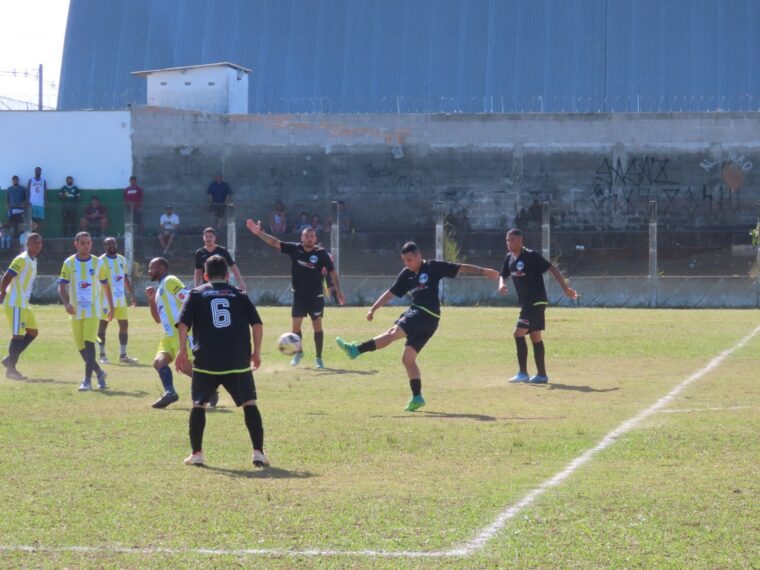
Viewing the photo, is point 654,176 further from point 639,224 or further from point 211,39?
point 211,39

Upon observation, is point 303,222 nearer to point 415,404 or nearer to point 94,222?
point 94,222

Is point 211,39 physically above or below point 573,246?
above

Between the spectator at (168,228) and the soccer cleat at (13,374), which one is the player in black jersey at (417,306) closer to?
the soccer cleat at (13,374)

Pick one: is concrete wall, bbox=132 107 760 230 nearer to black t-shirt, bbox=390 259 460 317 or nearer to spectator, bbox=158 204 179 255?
spectator, bbox=158 204 179 255

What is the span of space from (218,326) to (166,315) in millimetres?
3850

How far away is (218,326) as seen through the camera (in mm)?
9766

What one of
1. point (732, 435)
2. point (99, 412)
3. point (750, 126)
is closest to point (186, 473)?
point (99, 412)

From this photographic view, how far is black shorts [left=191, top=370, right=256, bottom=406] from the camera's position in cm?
977

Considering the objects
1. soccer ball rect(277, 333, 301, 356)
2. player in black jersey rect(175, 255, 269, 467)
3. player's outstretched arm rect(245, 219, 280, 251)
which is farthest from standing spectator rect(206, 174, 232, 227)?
player in black jersey rect(175, 255, 269, 467)

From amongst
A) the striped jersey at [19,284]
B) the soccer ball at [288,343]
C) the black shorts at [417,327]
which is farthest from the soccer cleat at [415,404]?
the striped jersey at [19,284]

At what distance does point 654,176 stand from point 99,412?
88.7ft

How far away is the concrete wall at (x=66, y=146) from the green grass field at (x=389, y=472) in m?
22.6

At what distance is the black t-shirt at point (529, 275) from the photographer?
15930 millimetres

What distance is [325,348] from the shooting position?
66.8 ft
